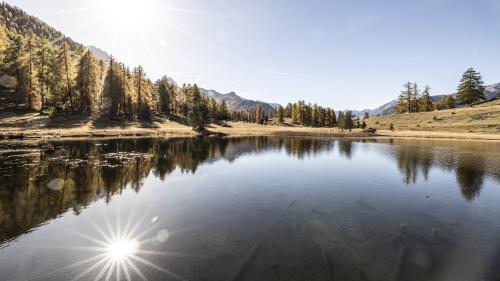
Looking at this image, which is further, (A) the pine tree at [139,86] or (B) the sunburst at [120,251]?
(A) the pine tree at [139,86]

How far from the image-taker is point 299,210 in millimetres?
18031

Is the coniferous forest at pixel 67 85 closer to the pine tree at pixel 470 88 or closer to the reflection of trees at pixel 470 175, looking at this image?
the reflection of trees at pixel 470 175

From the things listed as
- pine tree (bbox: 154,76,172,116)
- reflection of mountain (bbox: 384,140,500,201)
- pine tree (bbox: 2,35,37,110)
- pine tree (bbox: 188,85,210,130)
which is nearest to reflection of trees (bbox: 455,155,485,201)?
reflection of mountain (bbox: 384,140,500,201)

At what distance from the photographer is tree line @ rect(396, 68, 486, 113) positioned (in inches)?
4850

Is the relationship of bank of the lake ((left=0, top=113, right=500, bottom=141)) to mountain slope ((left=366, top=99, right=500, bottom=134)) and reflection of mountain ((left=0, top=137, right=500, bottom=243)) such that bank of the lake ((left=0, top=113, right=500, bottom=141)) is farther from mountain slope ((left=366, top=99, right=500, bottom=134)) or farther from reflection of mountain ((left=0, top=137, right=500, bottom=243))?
reflection of mountain ((left=0, top=137, right=500, bottom=243))

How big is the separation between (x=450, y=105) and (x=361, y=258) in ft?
542

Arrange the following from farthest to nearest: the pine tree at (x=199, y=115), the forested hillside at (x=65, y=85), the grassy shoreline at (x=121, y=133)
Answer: the pine tree at (x=199, y=115) < the forested hillside at (x=65, y=85) < the grassy shoreline at (x=121, y=133)

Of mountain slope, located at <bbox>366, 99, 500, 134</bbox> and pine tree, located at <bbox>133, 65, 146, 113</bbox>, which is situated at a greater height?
pine tree, located at <bbox>133, 65, 146, 113</bbox>

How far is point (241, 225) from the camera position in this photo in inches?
591

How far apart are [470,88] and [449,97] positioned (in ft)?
63.6

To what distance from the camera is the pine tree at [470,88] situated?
122250 mm

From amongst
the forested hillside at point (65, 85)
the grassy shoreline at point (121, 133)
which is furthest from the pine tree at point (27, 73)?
the grassy shoreline at point (121, 133)

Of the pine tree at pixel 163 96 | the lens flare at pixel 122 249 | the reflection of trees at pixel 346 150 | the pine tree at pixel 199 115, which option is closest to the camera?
the lens flare at pixel 122 249

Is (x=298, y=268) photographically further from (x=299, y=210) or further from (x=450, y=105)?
(x=450, y=105)
